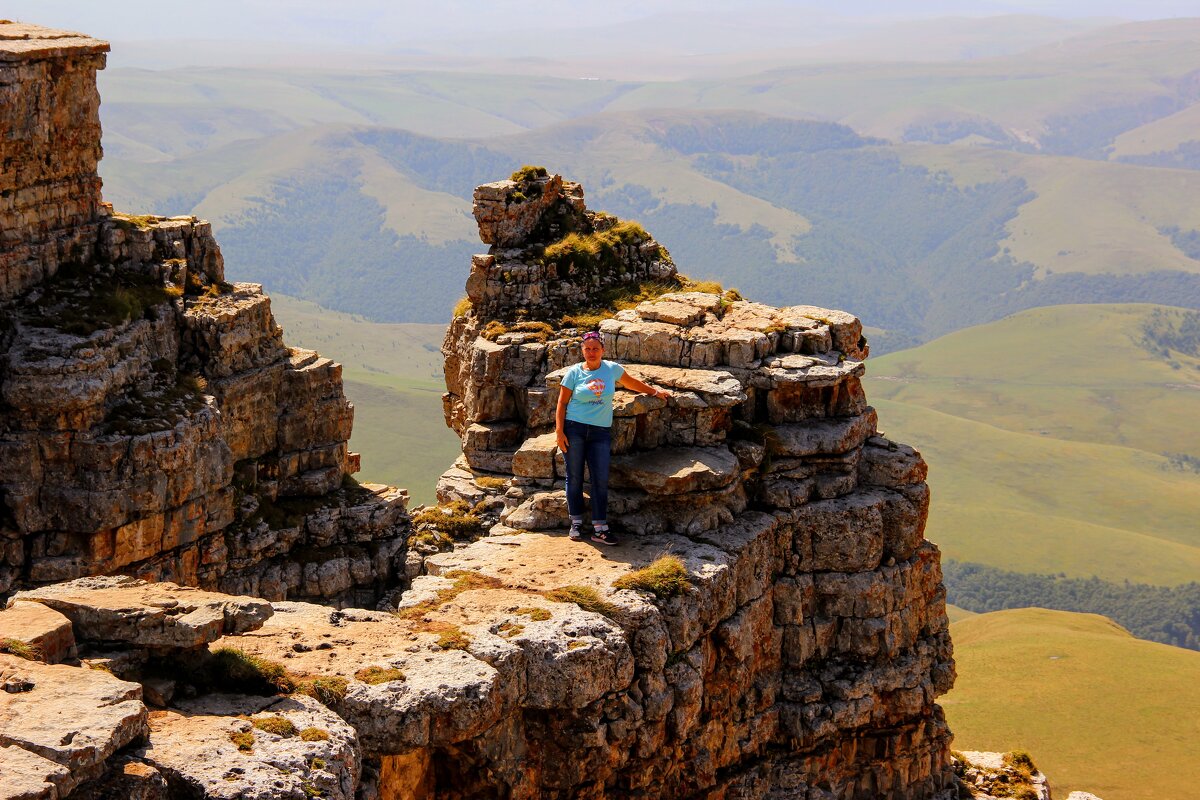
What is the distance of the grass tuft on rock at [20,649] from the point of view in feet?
66.6

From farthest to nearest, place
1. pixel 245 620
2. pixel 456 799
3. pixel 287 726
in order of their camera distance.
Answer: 1. pixel 456 799
2. pixel 245 620
3. pixel 287 726

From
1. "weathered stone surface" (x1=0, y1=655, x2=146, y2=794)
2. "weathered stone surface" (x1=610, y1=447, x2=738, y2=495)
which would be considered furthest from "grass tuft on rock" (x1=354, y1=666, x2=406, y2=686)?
"weathered stone surface" (x1=610, y1=447, x2=738, y2=495)

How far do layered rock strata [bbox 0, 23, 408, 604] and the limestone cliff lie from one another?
0.34 ft

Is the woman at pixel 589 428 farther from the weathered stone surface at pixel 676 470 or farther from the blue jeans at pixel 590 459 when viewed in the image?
the weathered stone surface at pixel 676 470

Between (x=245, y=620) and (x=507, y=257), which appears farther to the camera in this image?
(x=507, y=257)

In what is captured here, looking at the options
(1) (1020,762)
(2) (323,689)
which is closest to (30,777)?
(2) (323,689)

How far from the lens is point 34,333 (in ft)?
129

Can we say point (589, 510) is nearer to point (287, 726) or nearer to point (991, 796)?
point (287, 726)

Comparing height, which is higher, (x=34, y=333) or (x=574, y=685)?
(x=34, y=333)

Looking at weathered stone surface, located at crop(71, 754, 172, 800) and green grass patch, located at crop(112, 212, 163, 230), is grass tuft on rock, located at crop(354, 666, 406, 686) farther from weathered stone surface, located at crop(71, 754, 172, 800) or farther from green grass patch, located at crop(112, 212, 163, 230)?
green grass patch, located at crop(112, 212, 163, 230)

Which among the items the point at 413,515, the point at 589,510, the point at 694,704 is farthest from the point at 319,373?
the point at 694,704

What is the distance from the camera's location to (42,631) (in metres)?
20.9

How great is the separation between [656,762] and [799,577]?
7122 millimetres

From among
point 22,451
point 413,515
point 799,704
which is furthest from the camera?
point 413,515
